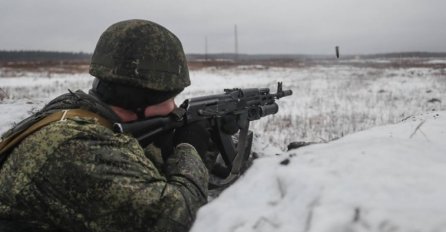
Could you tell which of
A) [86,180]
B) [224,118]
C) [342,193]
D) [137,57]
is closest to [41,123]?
[86,180]

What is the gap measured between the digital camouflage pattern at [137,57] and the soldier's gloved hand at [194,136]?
40cm

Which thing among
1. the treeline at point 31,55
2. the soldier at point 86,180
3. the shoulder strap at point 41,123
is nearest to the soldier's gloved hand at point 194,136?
the soldier at point 86,180

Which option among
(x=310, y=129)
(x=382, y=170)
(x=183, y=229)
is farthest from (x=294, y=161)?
(x=310, y=129)

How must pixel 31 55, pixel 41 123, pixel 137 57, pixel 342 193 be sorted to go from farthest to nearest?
pixel 31 55 → pixel 137 57 → pixel 41 123 → pixel 342 193

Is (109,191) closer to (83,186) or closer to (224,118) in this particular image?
(83,186)

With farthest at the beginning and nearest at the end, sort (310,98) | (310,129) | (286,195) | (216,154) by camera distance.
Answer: (310,98) → (310,129) → (216,154) → (286,195)

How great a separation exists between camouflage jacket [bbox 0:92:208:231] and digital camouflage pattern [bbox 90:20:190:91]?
1.38 feet

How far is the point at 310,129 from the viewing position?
8195 mm

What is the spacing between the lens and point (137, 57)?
2.46 metres

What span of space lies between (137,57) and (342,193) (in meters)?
1.39

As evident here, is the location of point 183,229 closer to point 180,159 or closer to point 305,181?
point 180,159

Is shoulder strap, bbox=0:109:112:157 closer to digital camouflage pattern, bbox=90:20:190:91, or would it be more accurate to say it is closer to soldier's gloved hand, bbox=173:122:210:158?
digital camouflage pattern, bbox=90:20:190:91

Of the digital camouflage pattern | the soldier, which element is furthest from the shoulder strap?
the digital camouflage pattern

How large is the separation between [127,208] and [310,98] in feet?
40.0
